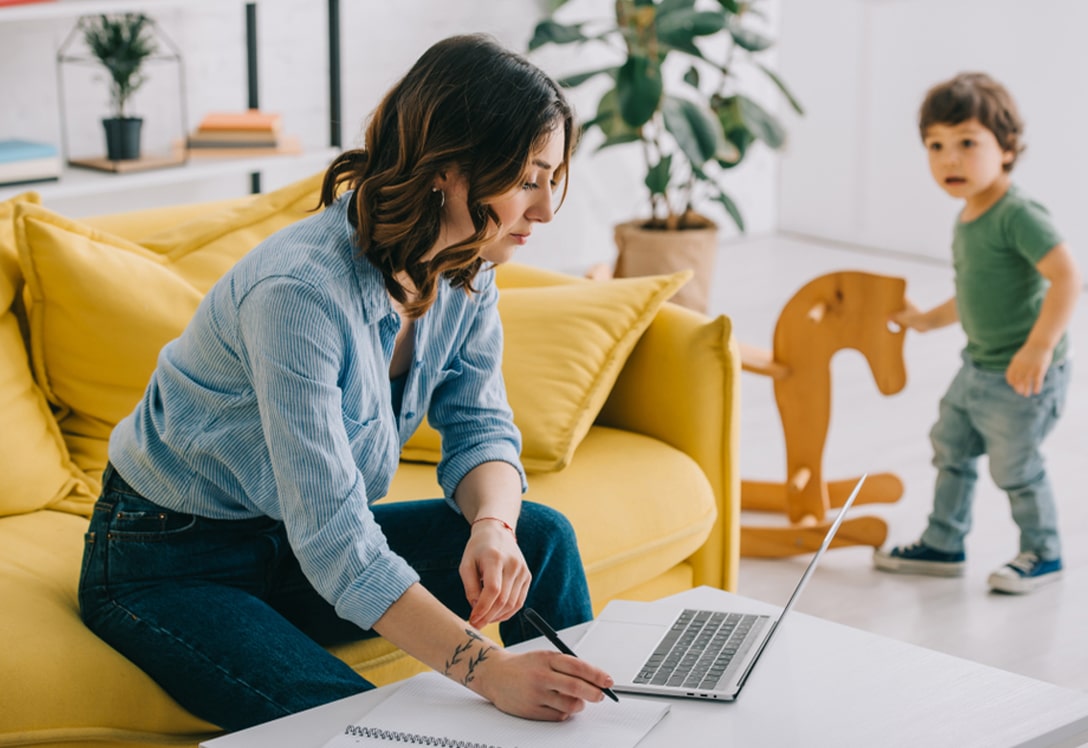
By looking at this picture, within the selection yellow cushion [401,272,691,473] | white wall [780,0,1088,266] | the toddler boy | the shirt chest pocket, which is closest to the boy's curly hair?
the toddler boy

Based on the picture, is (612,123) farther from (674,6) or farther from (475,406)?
(475,406)

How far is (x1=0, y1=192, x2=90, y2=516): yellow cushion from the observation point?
72.2 inches

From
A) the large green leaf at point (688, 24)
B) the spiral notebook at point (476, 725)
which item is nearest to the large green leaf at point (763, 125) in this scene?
the large green leaf at point (688, 24)

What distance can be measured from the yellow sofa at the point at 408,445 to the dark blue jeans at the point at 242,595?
7 centimetres

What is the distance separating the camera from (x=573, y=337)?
7.01ft

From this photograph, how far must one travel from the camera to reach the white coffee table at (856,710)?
123 centimetres

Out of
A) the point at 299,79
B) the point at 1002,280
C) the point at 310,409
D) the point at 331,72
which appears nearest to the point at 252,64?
the point at 331,72

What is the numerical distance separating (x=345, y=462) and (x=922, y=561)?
1580 millimetres

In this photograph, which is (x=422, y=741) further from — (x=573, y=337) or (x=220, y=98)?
(x=220, y=98)

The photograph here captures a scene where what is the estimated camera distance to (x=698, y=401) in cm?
212

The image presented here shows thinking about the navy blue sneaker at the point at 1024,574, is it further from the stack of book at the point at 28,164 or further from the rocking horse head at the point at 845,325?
the stack of book at the point at 28,164

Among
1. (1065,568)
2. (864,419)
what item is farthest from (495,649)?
(864,419)

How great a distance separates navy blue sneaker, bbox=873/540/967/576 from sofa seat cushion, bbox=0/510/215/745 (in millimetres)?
1488

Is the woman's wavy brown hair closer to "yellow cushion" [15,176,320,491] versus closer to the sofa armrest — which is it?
"yellow cushion" [15,176,320,491]
